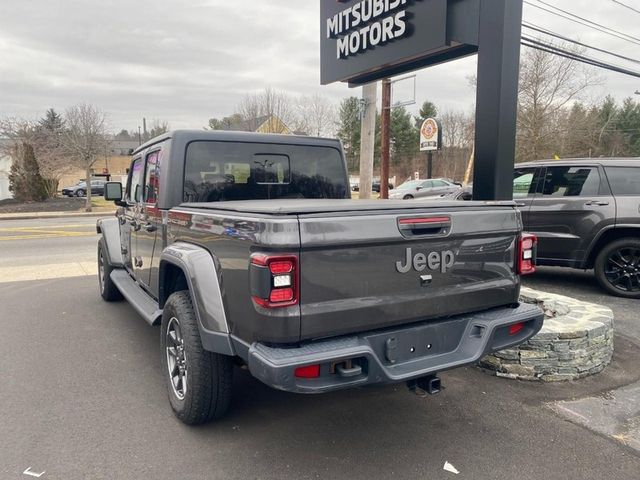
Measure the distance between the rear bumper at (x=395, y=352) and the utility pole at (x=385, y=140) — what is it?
8802mm

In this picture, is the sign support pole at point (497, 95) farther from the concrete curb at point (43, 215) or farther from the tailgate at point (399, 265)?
the concrete curb at point (43, 215)

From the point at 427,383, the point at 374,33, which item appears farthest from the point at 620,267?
the point at 427,383

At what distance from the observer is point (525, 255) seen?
339 centimetres

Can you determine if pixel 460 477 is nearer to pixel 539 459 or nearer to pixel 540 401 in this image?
pixel 539 459

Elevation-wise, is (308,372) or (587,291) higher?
(308,372)

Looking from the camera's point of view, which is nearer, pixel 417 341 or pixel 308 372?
pixel 308 372

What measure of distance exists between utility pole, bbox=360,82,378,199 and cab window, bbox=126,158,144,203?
5.65 m

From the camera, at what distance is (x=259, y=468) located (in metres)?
2.81

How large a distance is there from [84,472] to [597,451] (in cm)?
303

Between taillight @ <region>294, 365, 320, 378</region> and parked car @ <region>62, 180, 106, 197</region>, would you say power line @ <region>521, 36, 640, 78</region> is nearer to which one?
taillight @ <region>294, 365, 320, 378</region>

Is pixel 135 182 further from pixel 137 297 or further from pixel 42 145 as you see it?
pixel 42 145

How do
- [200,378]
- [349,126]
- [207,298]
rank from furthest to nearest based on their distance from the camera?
[349,126], [200,378], [207,298]

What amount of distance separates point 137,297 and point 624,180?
20.2 ft

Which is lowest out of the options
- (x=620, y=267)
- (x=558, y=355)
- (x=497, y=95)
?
(x=558, y=355)
